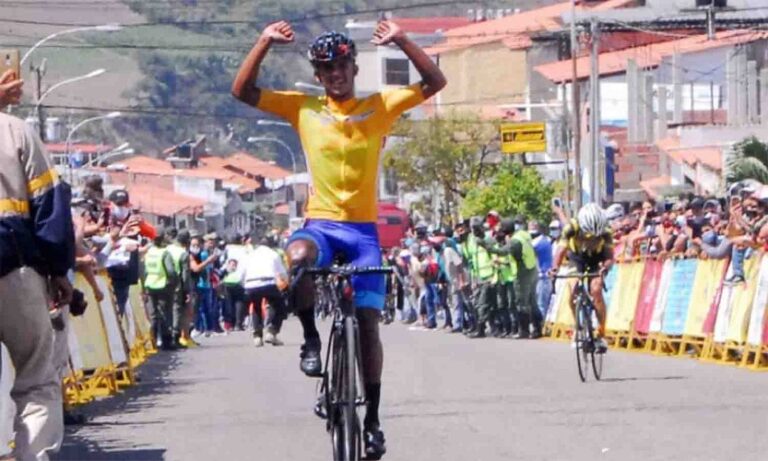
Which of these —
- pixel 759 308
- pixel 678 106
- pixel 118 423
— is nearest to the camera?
pixel 118 423

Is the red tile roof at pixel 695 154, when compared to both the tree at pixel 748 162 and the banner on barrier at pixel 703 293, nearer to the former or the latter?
the tree at pixel 748 162

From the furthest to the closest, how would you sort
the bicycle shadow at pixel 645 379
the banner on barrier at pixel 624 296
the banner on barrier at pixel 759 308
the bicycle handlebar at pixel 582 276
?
the banner on barrier at pixel 624 296 < the banner on barrier at pixel 759 308 < the bicycle handlebar at pixel 582 276 < the bicycle shadow at pixel 645 379

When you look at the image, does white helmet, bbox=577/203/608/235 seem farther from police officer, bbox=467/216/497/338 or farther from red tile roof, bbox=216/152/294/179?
red tile roof, bbox=216/152/294/179

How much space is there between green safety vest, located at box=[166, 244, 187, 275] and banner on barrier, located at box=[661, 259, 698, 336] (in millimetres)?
7983

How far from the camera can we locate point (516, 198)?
66.2 metres

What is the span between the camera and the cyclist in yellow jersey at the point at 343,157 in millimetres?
10703

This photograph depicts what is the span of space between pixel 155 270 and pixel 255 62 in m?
19.6

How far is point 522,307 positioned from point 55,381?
23.3m

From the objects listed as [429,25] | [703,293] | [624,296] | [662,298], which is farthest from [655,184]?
[429,25]

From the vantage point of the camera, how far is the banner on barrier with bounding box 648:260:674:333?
25.5m

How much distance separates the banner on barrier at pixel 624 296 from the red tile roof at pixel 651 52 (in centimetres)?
3063

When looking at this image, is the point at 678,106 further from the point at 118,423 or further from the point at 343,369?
the point at 343,369

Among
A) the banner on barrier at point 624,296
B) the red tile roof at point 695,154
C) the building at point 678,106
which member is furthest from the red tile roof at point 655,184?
the banner on barrier at point 624,296

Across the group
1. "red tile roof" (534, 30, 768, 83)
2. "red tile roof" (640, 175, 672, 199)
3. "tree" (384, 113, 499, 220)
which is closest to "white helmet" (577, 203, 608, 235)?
"red tile roof" (640, 175, 672, 199)
